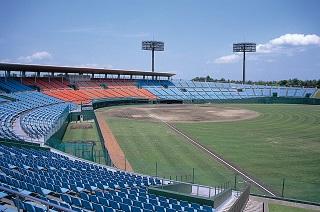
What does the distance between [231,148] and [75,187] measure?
22.6m

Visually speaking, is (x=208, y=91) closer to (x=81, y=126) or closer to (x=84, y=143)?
(x=81, y=126)

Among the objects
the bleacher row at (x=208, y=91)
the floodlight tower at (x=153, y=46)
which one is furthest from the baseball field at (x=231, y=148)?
the floodlight tower at (x=153, y=46)

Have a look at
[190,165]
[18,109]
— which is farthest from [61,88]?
[190,165]

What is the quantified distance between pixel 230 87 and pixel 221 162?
271 feet

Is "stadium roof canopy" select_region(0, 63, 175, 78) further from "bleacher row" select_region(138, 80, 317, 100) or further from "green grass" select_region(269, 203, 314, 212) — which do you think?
"green grass" select_region(269, 203, 314, 212)

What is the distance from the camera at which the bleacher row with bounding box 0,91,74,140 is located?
94.8 feet

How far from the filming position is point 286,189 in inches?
837

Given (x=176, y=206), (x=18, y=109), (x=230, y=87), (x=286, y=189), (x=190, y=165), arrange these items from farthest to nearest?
(x=230, y=87) → (x=18, y=109) → (x=190, y=165) → (x=286, y=189) → (x=176, y=206)

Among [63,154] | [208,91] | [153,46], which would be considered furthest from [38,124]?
[153,46]

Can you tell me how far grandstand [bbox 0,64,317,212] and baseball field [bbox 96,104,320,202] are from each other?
19.9ft

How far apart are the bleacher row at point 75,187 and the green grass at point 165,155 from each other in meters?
6.65

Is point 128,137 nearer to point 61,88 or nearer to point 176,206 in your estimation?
point 176,206

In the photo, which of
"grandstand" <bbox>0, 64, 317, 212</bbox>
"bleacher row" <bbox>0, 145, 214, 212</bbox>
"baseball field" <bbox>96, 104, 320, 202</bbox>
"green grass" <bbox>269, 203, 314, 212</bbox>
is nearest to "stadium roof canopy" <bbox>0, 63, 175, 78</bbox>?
"grandstand" <bbox>0, 64, 317, 212</bbox>

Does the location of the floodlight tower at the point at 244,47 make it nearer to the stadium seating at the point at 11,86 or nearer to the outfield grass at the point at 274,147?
the outfield grass at the point at 274,147
